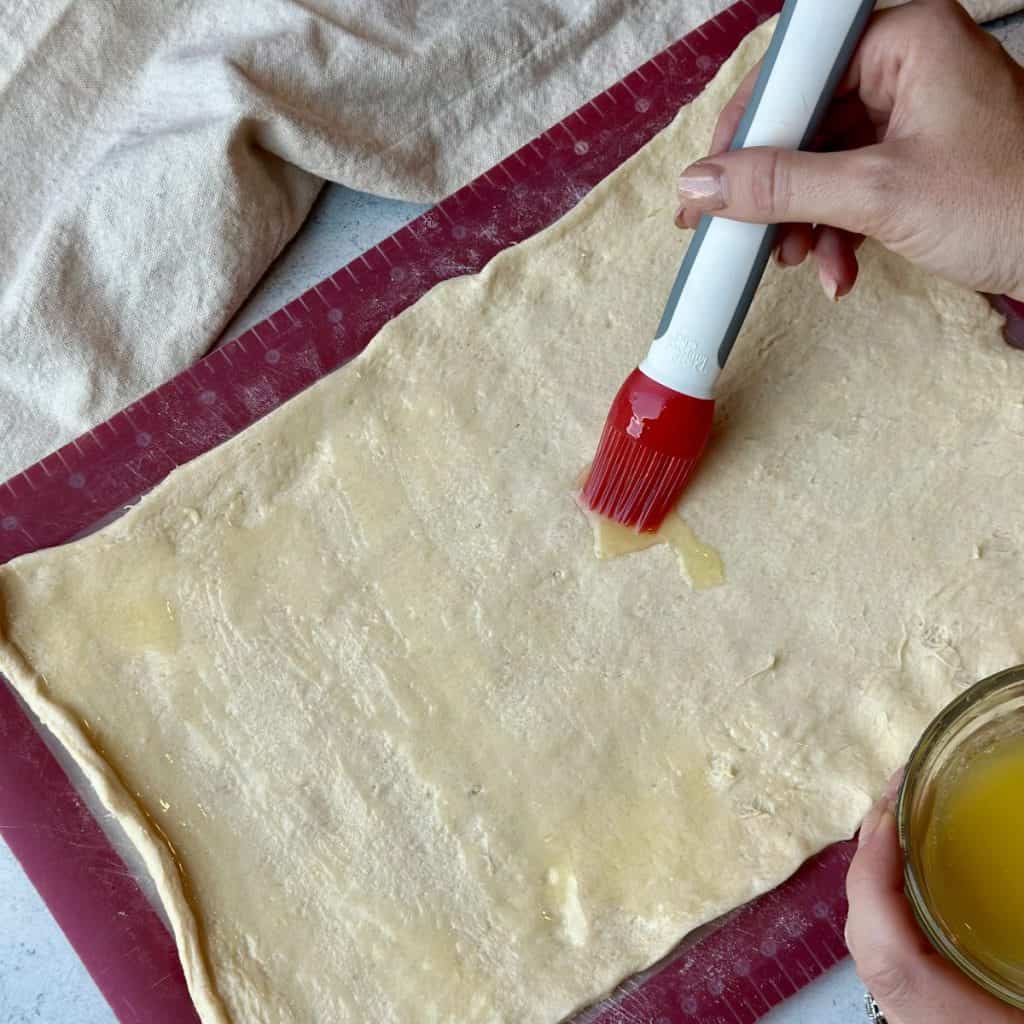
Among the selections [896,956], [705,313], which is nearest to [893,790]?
[896,956]

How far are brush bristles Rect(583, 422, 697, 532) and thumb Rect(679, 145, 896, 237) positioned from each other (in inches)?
9.1

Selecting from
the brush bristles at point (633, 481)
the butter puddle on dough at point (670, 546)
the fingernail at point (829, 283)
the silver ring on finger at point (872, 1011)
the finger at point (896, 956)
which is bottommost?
the silver ring on finger at point (872, 1011)

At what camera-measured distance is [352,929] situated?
1067mm

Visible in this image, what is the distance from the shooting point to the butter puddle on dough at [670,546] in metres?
1.13

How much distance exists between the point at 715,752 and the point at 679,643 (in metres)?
0.11

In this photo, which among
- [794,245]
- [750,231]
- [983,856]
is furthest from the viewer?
[794,245]

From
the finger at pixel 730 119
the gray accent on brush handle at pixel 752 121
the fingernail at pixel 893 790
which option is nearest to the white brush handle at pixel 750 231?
the gray accent on brush handle at pixel 752 121

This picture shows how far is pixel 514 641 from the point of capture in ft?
3.66

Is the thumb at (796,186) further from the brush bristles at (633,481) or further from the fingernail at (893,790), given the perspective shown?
the fingernail at (893,790)

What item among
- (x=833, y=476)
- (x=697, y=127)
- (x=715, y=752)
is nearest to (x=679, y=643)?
(x=715, y=752)

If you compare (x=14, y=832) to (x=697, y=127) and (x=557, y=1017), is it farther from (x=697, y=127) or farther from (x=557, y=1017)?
(x=697, y=127)

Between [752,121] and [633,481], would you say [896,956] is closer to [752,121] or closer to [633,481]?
[633,481]

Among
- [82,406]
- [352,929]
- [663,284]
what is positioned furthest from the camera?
[82,406]

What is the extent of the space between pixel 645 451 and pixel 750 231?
0.73 feet
